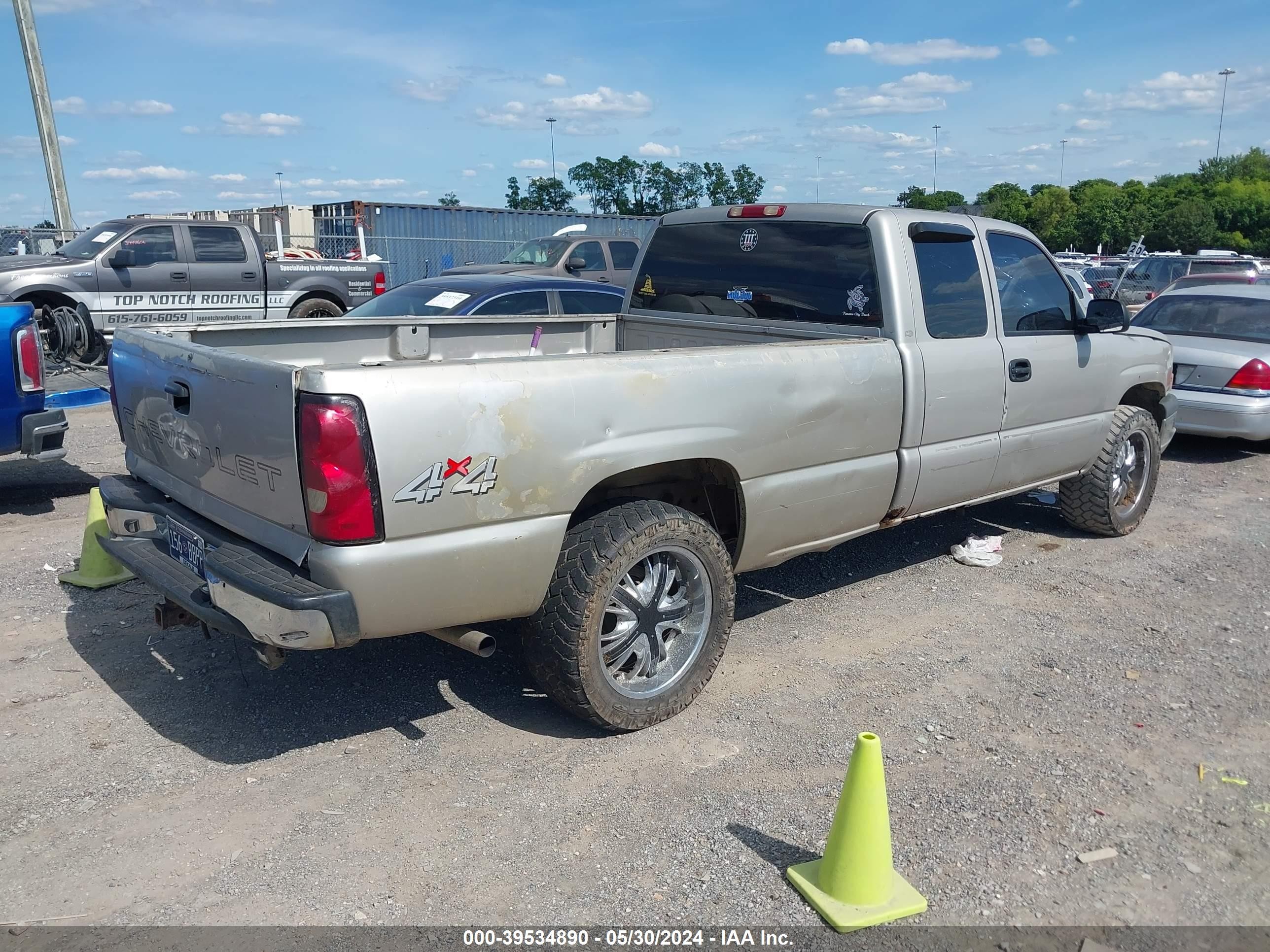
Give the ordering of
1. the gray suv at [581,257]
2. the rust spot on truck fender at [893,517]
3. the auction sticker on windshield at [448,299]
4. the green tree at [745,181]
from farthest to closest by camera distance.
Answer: the green tree at [745,181], the gray suv at [581,257], the auction sticker on windshield at [448,299], the rust spot on truck fender at [893,517]

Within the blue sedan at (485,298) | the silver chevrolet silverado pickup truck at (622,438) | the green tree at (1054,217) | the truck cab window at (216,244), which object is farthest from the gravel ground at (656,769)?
the green tree at (1054,217)

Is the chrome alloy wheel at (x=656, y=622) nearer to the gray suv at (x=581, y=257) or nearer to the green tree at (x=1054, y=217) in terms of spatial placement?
the gray suv at (x=581, y=257)

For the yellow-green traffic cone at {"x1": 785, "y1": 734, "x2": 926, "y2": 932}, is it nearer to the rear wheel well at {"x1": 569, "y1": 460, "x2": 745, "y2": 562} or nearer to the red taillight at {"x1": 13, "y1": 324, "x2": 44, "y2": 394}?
the rear wheel well at {"x1": 569, "y1": 460, "x2": 745, "y2": 562}

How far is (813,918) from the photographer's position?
290 cm

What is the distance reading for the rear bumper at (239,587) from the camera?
311cm

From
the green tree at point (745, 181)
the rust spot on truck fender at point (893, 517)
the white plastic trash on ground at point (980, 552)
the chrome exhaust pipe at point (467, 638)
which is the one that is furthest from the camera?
the green tree at point (745, 181)

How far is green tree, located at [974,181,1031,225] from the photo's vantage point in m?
69.1

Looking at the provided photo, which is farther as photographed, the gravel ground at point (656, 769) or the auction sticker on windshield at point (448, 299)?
the auction sticker on windshield at point (448, 299)

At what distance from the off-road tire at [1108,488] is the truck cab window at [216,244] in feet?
37.2

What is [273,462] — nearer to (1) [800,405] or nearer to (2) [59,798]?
(2) [59,798]

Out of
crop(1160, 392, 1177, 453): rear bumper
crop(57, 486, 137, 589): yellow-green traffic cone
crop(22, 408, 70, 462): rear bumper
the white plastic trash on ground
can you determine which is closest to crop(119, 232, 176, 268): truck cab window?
crop(22, 408, 70, 462): rear bumper

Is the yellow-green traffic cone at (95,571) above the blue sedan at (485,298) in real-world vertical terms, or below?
below

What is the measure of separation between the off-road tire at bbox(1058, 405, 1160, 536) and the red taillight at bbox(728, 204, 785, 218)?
2666mm

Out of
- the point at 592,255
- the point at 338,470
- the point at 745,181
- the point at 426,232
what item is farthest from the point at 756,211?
the point at 745,181
